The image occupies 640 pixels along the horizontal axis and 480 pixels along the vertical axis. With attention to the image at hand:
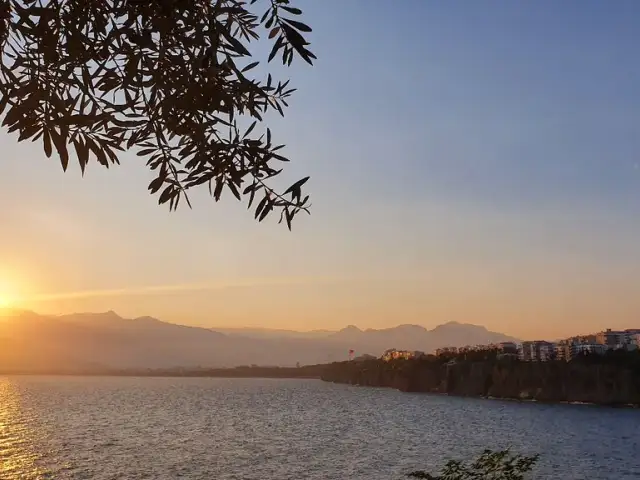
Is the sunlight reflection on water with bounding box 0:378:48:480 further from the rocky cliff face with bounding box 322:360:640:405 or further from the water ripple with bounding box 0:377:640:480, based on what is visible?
the rocky cliff face with bounding box 322:360:640:405

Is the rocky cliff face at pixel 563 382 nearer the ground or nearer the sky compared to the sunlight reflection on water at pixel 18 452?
nearer the sky

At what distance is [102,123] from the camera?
189 inches

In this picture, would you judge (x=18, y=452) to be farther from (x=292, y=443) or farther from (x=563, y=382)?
(x=563, y=382)

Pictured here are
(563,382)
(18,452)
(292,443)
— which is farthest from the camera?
(563,382)

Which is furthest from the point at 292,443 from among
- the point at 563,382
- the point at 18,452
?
the point at 563,382

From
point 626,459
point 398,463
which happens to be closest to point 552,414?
point 626,459

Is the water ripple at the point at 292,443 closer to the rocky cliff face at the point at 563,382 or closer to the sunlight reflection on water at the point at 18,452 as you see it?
the sunlight reflection on water at the point at 18,452

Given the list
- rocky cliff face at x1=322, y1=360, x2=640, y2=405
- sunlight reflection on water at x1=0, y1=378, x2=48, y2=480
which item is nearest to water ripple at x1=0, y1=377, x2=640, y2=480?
sunlight reflection on water at x1=0, y1=378, x2=48, y2=480

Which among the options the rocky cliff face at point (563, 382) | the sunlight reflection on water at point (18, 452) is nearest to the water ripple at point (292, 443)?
the sunlight reflection on water at point (18, 452)

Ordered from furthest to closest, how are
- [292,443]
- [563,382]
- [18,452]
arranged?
[563,382] → [292,443] → [18,452]

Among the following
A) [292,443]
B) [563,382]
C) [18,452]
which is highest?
[563,382]

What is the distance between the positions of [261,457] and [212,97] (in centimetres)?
6071

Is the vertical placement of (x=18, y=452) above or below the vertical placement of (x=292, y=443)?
below

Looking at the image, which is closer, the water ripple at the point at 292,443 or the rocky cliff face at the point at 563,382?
the water ripple at the point at 292,443
